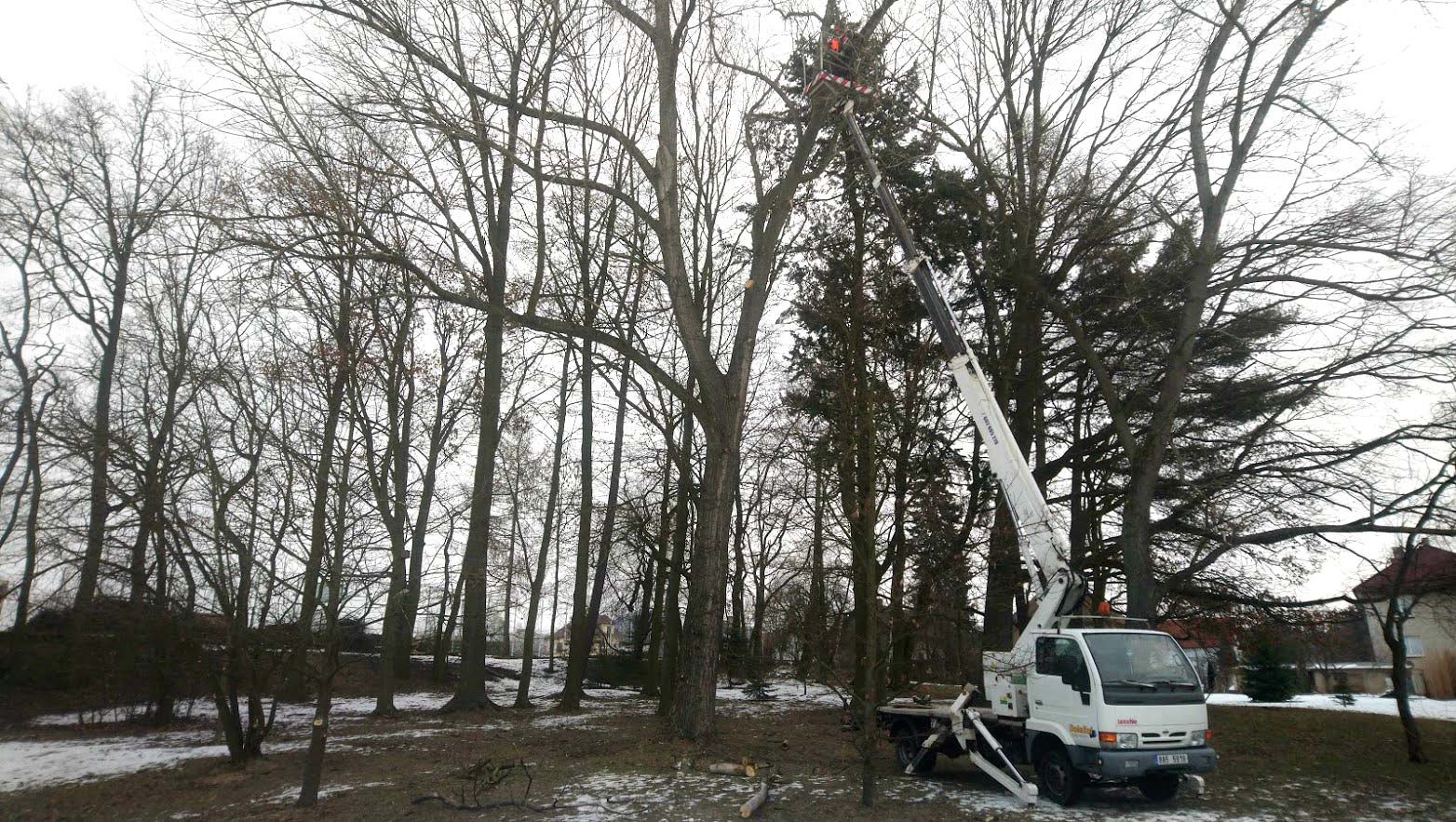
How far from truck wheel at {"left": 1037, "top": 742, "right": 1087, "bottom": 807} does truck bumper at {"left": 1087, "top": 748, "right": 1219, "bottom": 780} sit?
294mm

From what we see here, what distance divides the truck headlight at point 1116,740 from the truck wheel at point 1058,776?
0.57 metres

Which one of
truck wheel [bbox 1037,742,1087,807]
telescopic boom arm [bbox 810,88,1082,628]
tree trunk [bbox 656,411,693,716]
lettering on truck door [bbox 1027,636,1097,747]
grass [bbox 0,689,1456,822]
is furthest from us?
tree trunk [bbox 656,411,693,716]

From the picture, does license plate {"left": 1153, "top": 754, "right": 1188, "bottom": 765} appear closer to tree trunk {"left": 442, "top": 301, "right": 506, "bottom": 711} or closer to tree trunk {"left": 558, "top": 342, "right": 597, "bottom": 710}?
tree trunk {"left": 442, "top": 301, "right": 506, "bottom": 711}

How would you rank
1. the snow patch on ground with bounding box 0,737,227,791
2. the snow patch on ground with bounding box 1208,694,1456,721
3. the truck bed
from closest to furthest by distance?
the truck bed, the snow patch on ground with bounding box 0,737,227,791, the snow patch on ground with bounding box 1208,694,1456,721

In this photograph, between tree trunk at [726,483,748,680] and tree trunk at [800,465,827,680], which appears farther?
tree trunk at [726,483,748,680]

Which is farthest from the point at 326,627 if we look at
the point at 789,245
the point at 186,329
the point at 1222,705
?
the point at 1222,705

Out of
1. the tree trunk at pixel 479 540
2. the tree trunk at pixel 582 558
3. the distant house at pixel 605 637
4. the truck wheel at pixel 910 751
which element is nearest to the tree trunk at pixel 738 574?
the distant house at pixel 605 637

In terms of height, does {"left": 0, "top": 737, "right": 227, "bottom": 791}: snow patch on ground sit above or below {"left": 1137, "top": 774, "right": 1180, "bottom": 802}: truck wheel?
below

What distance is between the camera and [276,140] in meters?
10.1

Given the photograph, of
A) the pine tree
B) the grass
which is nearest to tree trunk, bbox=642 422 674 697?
the grass

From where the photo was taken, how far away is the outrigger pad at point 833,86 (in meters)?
12.1

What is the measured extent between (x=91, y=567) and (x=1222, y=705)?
22.3 meters

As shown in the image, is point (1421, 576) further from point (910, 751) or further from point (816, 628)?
point (816, 628)

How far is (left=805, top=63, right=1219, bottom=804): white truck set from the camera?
923 centimetres
